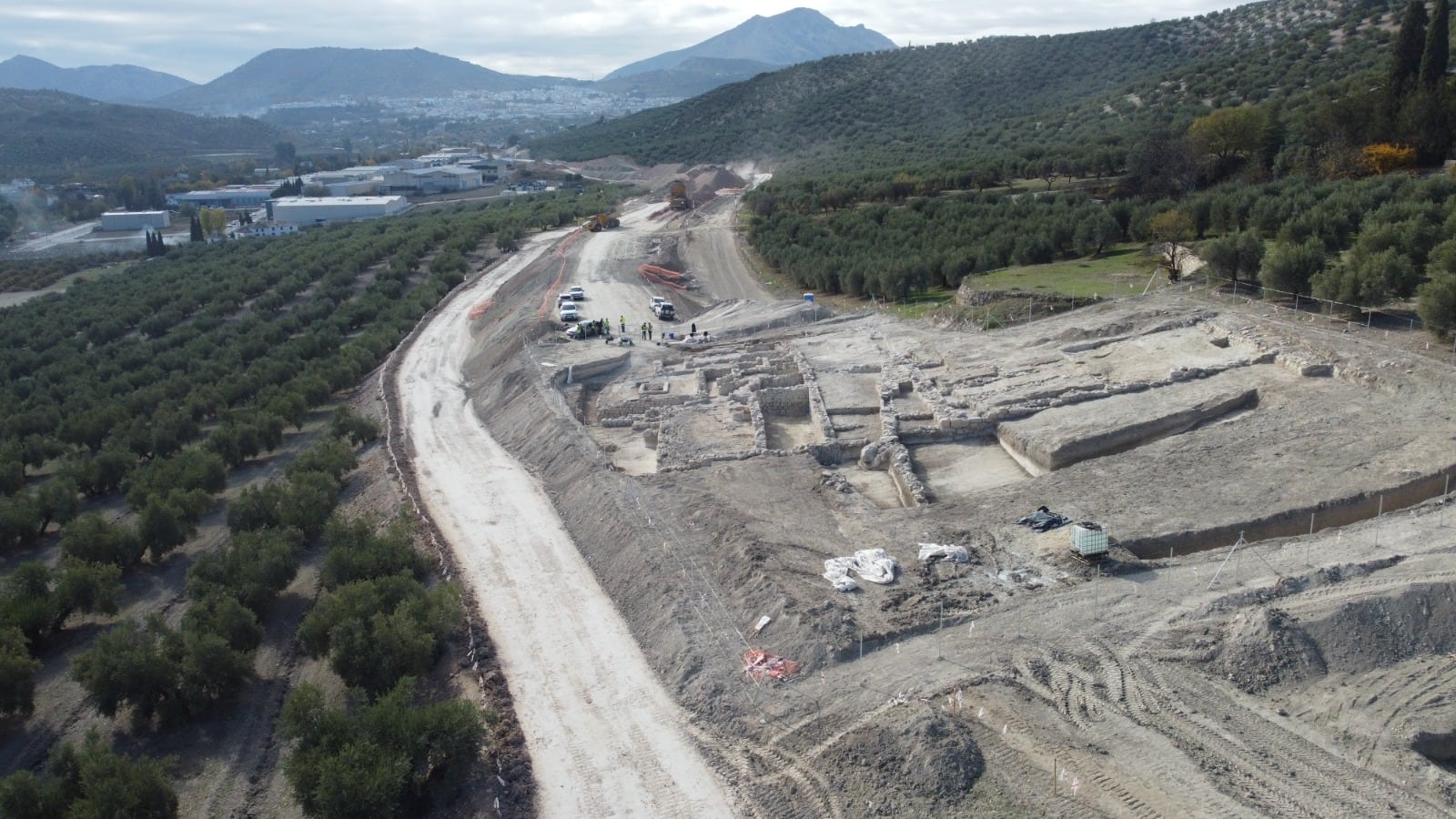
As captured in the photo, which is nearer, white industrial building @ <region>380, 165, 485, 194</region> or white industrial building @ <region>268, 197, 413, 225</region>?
white industrial building @ <region>268, 197, 413, 225</region>

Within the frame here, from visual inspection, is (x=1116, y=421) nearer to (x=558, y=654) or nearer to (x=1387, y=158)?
(x=558, y=654)

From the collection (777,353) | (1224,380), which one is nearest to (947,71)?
(777,353)

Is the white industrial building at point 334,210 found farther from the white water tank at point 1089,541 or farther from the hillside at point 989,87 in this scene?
the white water tank at point 1089,541

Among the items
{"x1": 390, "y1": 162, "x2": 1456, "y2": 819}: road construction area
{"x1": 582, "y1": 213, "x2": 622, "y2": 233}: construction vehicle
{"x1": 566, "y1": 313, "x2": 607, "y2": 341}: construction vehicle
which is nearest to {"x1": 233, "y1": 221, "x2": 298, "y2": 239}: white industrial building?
{"x1": 582, "y1": 213, "x2": 622, "y2": 233}: construction vehicle

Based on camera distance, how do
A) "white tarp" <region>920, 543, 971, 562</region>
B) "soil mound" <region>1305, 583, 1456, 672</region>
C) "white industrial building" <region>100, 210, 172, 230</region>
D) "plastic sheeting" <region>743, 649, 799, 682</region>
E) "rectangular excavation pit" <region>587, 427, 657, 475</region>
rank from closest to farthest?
1. "soil mound" <region>1305, 583, 1456, 672</region>
2. "plastic sheeting" <region>743, 649, 799, 682</region>
3. "white tarp" <region>920, 543, 971, 562</region>
4. "rectangular excavation pit" <region>587, 427, 657, 475</region>
5. "white industrial building" <region>100, 210, 172, 230</region>

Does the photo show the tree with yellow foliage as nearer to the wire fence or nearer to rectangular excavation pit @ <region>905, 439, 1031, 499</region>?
the wire fence

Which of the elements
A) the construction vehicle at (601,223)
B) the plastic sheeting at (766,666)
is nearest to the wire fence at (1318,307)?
the plastic sheeting at (766,666)

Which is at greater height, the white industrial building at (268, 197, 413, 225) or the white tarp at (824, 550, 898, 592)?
the white industrial building at (268, 197, 413, 225)
